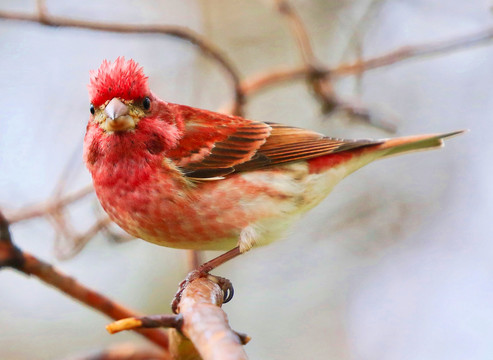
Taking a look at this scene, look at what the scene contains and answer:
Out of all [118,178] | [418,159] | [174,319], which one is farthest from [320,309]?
[174,319]

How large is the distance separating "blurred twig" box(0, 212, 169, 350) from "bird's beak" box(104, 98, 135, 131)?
2.79 ft

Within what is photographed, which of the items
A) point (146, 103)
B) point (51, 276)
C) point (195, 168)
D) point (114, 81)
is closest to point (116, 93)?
point (114, 81)

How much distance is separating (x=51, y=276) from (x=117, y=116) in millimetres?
1028

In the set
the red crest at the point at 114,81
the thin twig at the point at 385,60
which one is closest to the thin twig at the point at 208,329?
the red crest at the point at 114,81

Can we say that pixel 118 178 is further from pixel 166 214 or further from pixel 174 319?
pixel 174 319

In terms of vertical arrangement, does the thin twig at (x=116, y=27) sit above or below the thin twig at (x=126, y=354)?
above

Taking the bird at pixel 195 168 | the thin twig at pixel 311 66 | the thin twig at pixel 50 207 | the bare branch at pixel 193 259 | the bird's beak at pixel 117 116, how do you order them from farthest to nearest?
the thin twig at pixel 311 66 < the thin twig at pixel 50 207 < the bare branch at pixel 193 259 < the bird at pixel 195 168 < the bird's beak at pixel 117 116

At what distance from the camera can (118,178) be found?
414 centimetres

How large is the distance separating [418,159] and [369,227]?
6.65 ft

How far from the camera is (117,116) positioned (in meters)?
3.97

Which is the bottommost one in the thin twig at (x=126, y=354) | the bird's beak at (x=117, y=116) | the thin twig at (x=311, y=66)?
the thin twig at (x=126, y=354)

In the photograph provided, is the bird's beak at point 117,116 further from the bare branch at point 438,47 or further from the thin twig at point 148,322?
the bare branch at point 438,47

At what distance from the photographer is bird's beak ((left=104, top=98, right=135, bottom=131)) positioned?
155 inches

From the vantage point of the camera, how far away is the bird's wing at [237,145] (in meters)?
4.52
